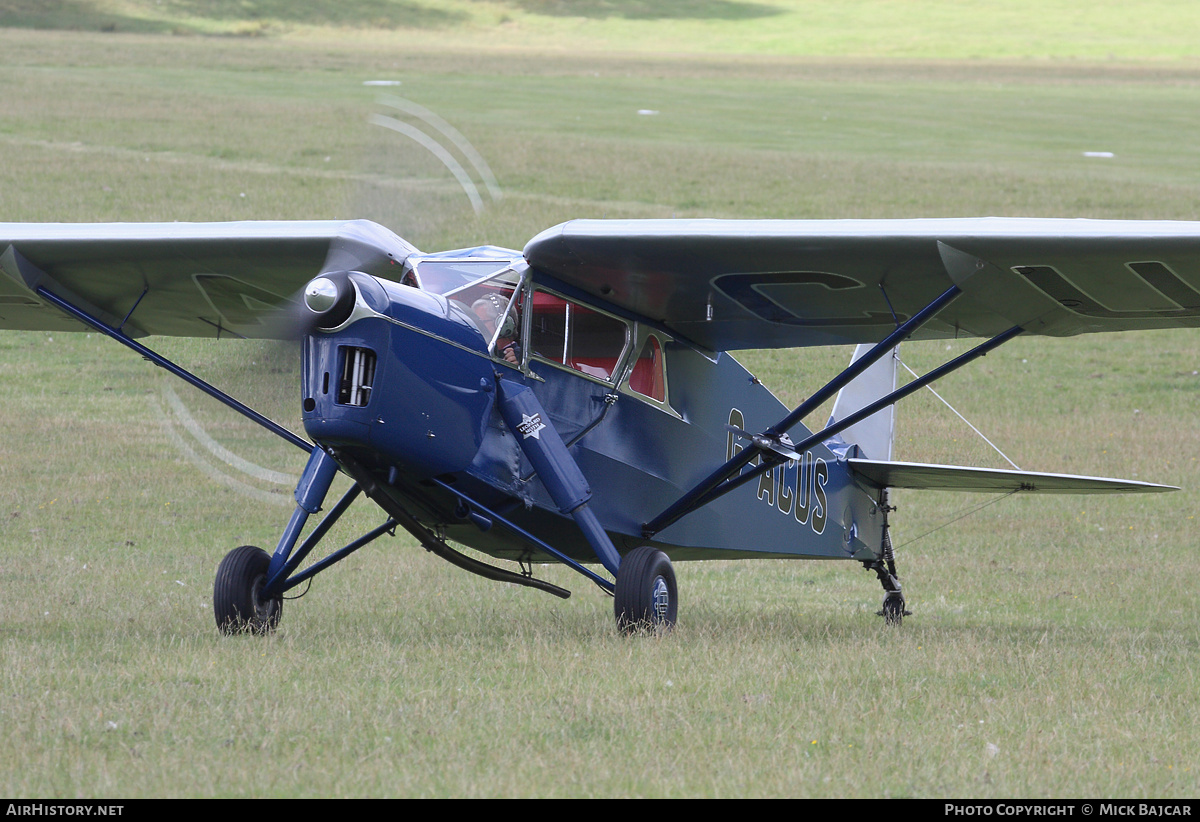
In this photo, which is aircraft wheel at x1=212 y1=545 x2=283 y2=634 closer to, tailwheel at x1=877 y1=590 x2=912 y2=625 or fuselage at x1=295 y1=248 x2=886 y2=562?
fuselage at x1=295 y1=248 x2=886 y2=562

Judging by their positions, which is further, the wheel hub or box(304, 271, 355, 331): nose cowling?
the wheel hub

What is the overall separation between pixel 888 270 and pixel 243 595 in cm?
495

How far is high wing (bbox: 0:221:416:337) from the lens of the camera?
377 inches

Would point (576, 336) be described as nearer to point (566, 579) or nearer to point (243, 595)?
point (243, 595)

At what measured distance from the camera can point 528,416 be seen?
360 inches

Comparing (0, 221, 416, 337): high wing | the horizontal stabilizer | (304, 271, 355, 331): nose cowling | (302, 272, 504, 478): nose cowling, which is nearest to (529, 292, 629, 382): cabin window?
(302, 272, 504, 478): nose cowling

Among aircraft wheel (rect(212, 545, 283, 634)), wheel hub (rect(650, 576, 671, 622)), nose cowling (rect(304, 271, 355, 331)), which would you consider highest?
nose cowling (rect(304, 271, 355, 331))

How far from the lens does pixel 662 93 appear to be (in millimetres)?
60875

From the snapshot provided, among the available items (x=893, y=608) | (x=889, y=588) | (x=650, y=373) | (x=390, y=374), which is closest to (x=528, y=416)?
(x=390, y=374)

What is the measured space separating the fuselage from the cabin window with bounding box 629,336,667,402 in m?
0.01

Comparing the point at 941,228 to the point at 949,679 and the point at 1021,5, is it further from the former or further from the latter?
the point at 1021,5

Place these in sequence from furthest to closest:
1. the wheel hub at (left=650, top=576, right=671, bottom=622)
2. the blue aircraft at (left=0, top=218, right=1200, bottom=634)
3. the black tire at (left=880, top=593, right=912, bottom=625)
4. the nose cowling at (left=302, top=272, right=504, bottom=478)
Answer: the black tire at (left=880, top=593, right=912, bottom=625) < the wheel hub at (left=650, top=576, right=671, bottom=622) < the blue aircraft at (left=0, top=218, right=1200, bottom=634) < the nose cowling at (left=302, top=272, right=504, bottom=478)

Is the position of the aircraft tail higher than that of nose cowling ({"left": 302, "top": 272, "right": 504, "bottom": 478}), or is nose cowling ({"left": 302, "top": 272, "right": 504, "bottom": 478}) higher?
nose cowling ({"left": 302, "top": 272, "right": 504, "bottom": 478})
